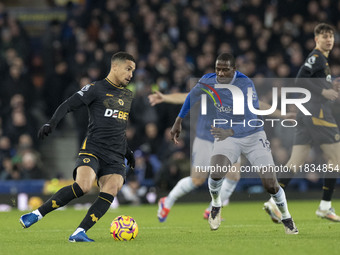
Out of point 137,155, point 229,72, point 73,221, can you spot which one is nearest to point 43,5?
point 137,155

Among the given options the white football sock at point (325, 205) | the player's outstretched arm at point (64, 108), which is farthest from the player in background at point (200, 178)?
the player's outstretched arm at point (64, 108)

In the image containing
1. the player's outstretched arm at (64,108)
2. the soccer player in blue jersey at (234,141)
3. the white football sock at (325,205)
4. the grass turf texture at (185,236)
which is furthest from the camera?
the white football sock at (325,205)

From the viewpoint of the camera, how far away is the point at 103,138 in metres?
8.15

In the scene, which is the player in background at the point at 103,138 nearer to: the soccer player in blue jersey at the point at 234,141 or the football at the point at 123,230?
the football at the point at 123,230

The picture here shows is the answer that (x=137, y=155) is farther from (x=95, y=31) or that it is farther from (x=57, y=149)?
(x=95, y=31)

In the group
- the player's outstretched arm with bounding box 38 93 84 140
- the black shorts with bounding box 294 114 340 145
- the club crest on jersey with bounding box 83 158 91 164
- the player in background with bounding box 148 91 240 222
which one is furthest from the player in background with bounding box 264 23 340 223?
the player's outstretched arm with bounding box 38 93 84 140

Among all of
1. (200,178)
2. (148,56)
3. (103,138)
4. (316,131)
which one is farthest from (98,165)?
(148,56)

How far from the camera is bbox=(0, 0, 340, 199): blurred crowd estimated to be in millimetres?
15875

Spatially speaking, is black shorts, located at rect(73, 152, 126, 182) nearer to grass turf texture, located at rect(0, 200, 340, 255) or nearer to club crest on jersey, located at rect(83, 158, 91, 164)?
club crest on jersey, located at rect(83, 158, 91, 164)

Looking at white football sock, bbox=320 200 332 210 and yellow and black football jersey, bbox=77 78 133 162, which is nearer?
yellow and black football jersey, bbox=77 78 133 162

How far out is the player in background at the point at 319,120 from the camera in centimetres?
1022

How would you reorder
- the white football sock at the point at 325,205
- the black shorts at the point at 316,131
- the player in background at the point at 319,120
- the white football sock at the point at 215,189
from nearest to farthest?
the white football sock at the point at 215,189 < the player in background at the point at 319,120 < the black shorts at the point at 316,131 < the white football sock at the point at 325,205

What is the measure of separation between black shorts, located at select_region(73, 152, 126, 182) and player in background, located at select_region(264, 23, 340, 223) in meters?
2.88

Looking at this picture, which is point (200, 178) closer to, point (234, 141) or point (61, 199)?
point (234, 141)
